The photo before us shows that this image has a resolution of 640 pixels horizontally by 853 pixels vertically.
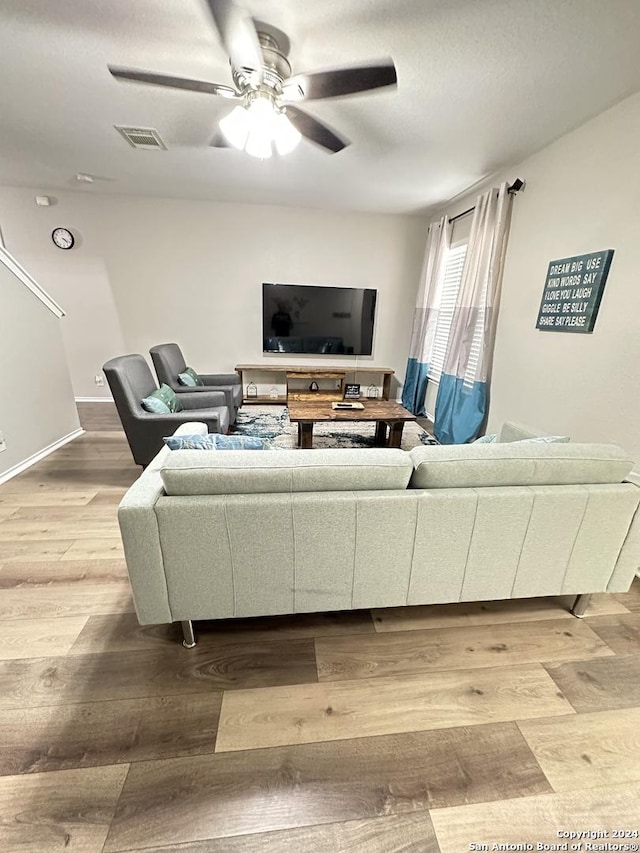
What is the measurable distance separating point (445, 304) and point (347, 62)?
2743mm

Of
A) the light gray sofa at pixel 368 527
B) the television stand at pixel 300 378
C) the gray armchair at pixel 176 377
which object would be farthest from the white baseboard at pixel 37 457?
the light gray sofa at pixel 368 527

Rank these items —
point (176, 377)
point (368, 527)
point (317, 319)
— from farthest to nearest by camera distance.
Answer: point (317, 319), point (176, 377), point (368, 527)

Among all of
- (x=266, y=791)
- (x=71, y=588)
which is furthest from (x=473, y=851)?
(x=71, y=588)

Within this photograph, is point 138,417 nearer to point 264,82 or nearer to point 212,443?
point 212,443

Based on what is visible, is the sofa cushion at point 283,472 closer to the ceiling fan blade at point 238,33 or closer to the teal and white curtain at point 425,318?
the ceiling fan blade at point 238,33

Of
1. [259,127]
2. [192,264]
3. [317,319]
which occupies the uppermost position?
[259,127]

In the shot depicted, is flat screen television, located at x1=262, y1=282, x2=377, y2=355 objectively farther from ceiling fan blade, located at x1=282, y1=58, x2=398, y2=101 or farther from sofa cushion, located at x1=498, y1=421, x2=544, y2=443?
sofa cushion, located at x1=498, y1=421, x2=544, y2=443

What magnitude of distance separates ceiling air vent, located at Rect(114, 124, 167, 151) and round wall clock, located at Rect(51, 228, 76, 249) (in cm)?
203

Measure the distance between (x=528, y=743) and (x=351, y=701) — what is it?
58 cm

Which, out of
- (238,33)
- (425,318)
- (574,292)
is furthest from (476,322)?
(238,33)

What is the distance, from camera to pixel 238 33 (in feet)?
4.42

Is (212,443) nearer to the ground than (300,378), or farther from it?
farther from it

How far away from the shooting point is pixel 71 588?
1.63 metres

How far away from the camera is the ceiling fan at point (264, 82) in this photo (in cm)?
140
